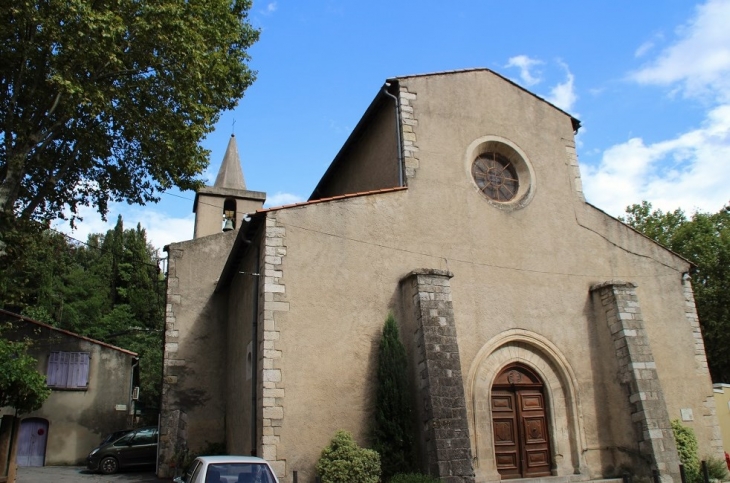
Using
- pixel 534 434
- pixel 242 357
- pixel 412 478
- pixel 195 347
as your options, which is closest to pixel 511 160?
pixel 534 434

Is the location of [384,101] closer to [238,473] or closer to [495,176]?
[495,176]

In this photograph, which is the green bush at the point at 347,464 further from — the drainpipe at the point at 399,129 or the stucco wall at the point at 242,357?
the drainpipe at the point at 399,129

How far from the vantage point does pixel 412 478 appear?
370 inches

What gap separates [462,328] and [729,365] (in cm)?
1892

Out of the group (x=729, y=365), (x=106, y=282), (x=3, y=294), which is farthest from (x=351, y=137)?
(x=106, y=282)

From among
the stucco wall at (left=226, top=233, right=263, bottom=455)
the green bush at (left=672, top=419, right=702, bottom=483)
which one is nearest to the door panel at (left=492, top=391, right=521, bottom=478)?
the green bush at (left=672, top=419, right=702, bottom=483)

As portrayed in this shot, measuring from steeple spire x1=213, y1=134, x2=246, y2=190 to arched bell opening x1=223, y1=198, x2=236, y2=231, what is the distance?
0.62 meters

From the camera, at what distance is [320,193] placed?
19547 millimetres

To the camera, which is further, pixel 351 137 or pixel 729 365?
pixel 729 365

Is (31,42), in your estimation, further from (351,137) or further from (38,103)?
(351,137)

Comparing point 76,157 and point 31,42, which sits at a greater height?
point 31,42

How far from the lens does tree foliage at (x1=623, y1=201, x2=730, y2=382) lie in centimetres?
2439

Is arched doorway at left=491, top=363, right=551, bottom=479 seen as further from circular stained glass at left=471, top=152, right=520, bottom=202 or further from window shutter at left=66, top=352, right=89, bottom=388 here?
window shutter at left=66, top=352, right=89, bottom=388

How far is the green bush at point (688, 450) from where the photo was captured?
38.5 ft
